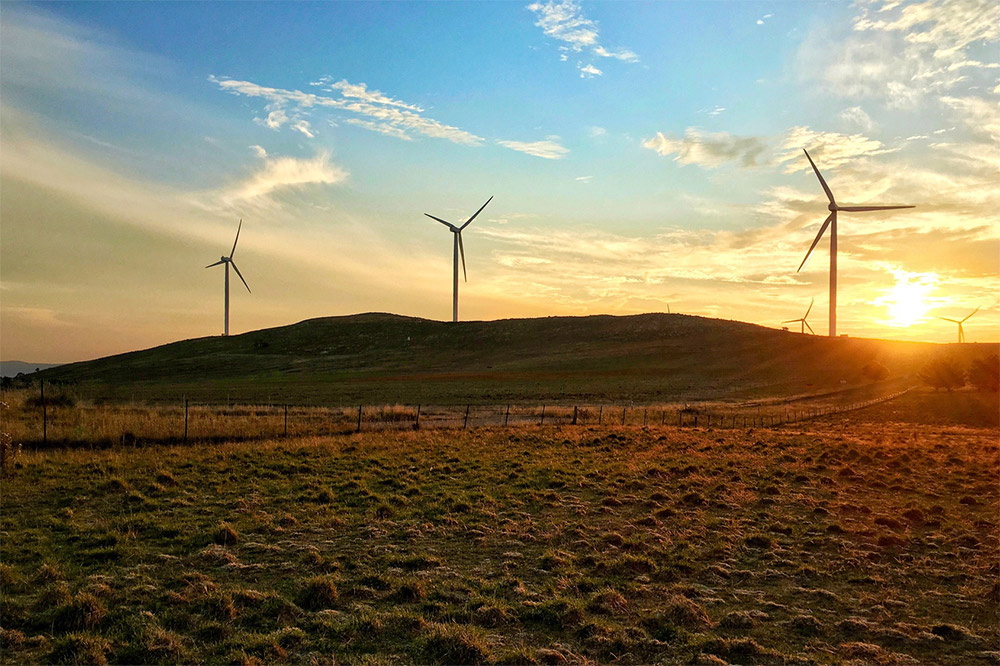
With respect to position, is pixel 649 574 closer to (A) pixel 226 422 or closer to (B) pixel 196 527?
(B) pixel 196 527

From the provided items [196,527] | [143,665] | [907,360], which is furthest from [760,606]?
[907,360]

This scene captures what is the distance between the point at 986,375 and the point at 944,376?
18.1 feet

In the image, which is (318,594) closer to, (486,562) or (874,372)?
(486,562)

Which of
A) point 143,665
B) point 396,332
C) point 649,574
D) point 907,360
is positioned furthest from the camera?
point 396,332

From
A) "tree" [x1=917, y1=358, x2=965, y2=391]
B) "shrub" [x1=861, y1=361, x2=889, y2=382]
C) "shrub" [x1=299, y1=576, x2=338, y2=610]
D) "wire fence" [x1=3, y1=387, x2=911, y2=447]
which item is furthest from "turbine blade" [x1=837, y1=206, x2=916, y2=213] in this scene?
"shrub" [x1=299, y1=576, x2=338, y2=610]

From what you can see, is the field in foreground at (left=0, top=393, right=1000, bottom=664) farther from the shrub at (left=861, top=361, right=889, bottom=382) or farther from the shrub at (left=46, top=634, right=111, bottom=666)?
the shrub at (left=861, top=361, right=889, bottom=382)

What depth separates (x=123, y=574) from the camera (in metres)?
11.1

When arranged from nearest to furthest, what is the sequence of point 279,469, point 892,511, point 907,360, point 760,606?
point 760,606 → point 892,511 → point 279,469 → point 907,360

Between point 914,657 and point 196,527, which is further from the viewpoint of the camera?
point 196,527

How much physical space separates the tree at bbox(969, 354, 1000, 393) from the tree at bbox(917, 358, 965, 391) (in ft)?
6.15

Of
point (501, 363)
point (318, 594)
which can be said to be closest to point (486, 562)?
point (318, 594)

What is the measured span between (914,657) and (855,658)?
2.87ft

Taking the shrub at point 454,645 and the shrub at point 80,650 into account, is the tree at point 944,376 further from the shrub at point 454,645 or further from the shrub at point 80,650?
the shrub at point 80,650

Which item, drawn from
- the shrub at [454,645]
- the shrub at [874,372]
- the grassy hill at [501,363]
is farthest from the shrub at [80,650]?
the shrub at [874,372]
